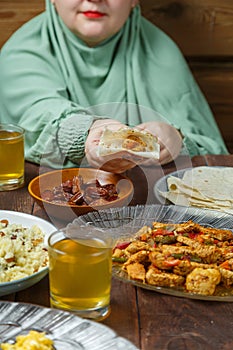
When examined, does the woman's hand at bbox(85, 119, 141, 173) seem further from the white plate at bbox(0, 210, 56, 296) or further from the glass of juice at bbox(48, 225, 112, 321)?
the glass of juice at bbox(48, 225, 112, 321)

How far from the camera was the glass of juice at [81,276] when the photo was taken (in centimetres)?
117

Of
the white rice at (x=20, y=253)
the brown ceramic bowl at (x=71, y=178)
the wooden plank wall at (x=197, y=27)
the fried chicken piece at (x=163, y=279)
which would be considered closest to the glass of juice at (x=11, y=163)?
the brown ceramic bowl at (x=71, y=178)

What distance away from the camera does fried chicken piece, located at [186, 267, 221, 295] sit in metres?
1.25

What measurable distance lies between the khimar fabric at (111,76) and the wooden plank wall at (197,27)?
9.5 inches

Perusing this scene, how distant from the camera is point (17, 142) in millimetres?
1852

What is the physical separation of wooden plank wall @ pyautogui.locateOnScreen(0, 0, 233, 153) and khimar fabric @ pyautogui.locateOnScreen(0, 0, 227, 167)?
24 centimetres

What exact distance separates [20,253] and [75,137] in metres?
0.70

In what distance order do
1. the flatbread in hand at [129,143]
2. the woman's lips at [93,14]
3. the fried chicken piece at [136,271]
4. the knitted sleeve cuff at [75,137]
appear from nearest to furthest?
the fried chicken piece at [136,271], the flatbread in hand at [129,143], the knitted sleeve cuff at [75,137], the woman's lips at [93,14]

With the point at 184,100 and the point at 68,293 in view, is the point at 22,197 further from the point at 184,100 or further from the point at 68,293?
the point at 184,100

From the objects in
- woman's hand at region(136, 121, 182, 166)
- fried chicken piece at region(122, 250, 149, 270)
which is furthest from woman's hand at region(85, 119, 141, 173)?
fried chicken piece at region(122, 250, 149, 270)

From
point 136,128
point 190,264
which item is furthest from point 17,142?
point 190,264

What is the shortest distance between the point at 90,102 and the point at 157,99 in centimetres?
25

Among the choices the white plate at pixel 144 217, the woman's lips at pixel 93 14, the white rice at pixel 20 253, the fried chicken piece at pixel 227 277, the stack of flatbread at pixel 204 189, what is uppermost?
the woman's lips at pixel 93 14

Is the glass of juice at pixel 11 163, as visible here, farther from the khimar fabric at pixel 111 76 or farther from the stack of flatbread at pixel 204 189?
the khimar fabric at pixel 111 76
